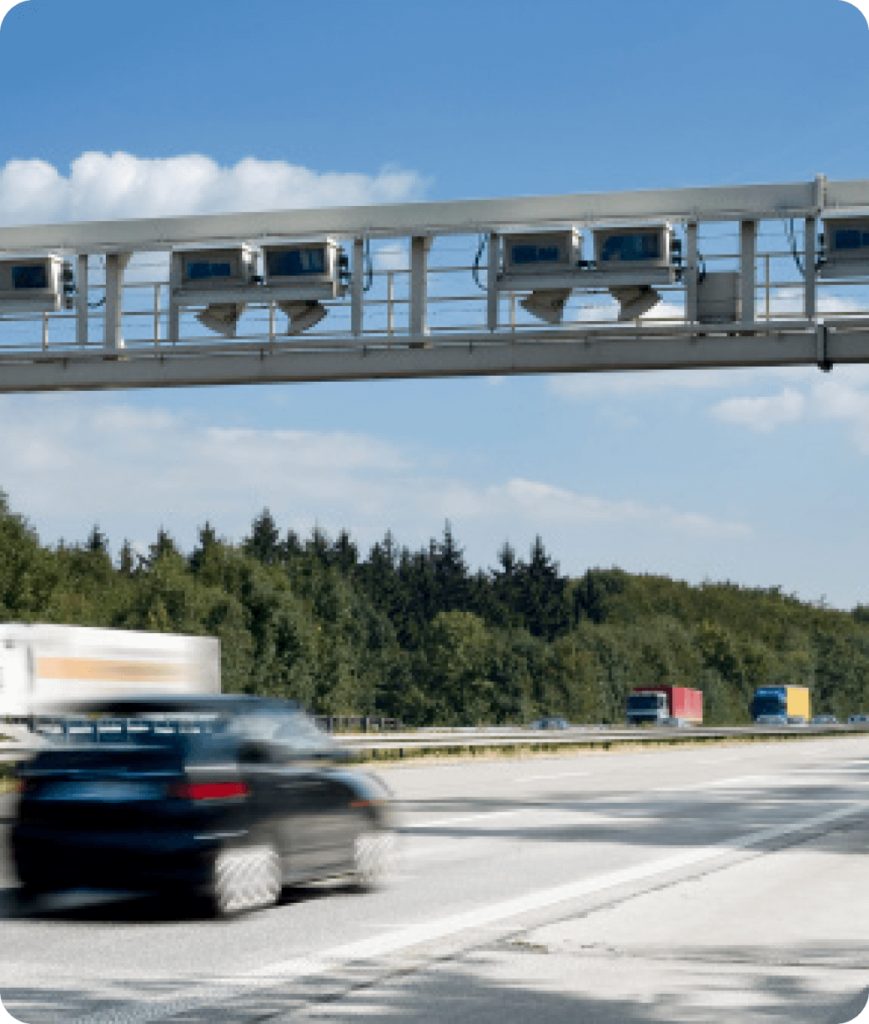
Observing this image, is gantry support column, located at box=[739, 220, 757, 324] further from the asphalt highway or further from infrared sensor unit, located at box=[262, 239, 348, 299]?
the asphalt highway

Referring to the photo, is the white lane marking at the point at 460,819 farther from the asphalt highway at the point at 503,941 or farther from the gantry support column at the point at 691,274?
the gantry support column at the point at 691,274

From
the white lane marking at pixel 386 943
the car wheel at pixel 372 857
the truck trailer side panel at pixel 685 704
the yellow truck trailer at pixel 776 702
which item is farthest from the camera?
the yellow truck trailer at pixel 776 702

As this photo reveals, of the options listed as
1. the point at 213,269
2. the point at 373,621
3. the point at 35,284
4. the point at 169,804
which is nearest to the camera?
the point at 169,804

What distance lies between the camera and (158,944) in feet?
34.4

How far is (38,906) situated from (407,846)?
599 cm

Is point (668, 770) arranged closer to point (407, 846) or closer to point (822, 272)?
point (822, 272)

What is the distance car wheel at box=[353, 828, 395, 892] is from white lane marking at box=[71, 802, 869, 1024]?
41.9 inches

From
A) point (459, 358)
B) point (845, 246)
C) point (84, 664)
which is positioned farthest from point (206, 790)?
point (84, 664)

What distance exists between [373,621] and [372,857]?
508 ft

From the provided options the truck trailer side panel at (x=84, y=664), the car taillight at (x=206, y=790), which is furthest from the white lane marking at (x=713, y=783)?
the car taillight at (x=206, y=790)

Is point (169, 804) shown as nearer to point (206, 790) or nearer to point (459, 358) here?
point (206, 790)

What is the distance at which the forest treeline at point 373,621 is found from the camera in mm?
110750

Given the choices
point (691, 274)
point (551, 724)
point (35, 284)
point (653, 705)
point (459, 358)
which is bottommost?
point (551, 724)

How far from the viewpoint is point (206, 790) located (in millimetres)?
11336
